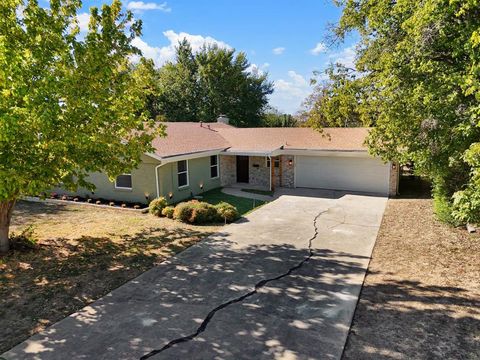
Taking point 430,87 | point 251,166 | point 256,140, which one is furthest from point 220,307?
point 256,140

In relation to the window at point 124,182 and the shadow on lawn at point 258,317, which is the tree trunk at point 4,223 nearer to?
the shadow on lawn at point 258,317

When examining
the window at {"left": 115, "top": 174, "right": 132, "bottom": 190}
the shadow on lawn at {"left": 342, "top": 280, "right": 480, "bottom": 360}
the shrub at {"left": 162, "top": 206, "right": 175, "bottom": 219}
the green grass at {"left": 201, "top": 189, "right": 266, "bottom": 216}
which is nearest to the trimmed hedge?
the shrub at {"left": 162, "top": 206, "right": 175, "bottom": 219}

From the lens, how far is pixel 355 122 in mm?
29234

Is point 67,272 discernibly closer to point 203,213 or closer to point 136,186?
point 203,213

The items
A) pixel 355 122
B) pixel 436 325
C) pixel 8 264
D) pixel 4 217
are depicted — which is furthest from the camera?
pixel 355 122

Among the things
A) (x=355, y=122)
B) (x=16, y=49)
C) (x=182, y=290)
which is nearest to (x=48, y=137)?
(x=16, y=49)

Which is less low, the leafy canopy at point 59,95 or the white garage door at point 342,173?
the leafy canopy at point 59,95

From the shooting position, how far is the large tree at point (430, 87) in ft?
24.5

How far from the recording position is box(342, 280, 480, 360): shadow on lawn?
531cm

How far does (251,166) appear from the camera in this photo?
2103cm

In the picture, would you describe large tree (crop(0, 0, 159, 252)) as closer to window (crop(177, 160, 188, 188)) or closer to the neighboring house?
the neighboring house

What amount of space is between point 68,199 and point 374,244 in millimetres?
14650

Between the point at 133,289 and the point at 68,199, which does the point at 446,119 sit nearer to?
the point at 133,289

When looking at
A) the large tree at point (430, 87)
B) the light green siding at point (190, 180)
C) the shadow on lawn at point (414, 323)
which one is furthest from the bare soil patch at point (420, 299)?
the light green siding at point (190, 180)
